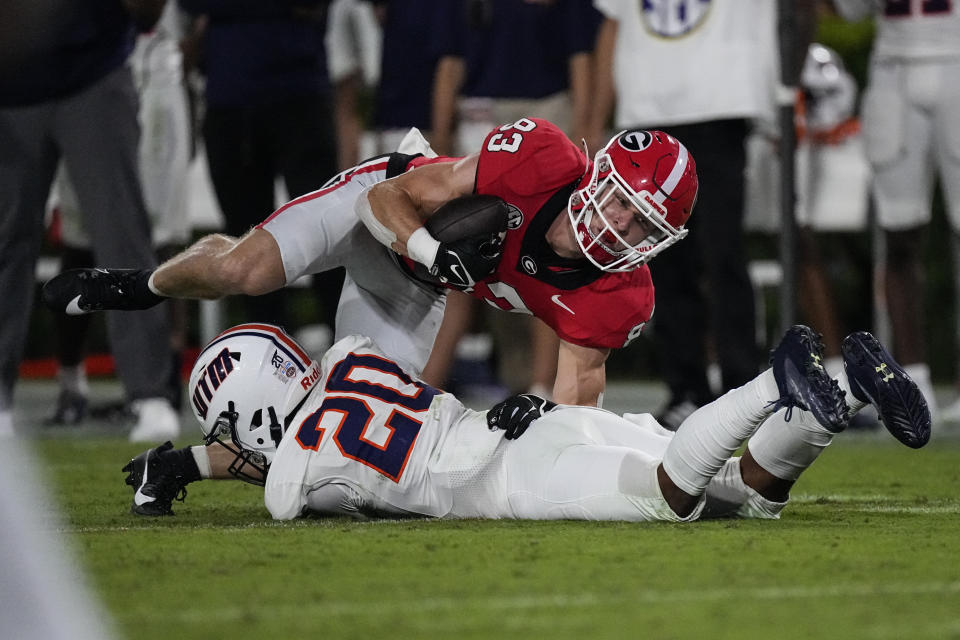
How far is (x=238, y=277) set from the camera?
14.8ft

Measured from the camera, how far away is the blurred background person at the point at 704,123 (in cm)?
604

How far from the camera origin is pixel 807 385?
342 cm

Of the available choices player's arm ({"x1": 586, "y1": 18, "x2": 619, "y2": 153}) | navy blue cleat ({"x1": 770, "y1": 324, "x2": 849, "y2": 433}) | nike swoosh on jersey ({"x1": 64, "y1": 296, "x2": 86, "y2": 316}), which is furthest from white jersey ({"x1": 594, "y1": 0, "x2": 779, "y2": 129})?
navy blue cleat ({"x1": 770, "y1": 324, "x2": 849, "y2": 433})

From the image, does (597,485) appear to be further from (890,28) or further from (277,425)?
(890,28)

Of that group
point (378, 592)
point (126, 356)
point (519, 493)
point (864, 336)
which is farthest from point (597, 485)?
point (126, 356)

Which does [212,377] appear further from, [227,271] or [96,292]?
[96,292]

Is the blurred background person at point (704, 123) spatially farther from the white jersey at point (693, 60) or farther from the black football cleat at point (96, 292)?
the black football cleat at point (96, 292)

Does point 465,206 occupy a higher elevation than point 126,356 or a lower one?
higher

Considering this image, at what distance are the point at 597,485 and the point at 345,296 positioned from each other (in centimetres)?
134

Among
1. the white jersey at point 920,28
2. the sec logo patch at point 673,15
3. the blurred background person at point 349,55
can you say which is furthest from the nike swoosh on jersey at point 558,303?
the blurred background person at point 349,55

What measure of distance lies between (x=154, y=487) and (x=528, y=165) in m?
1.31

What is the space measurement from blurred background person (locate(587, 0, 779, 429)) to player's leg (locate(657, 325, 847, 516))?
95.8 inches

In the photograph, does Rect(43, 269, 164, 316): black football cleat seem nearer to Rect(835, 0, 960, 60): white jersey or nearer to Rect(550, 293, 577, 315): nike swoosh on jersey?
Rect(550, 293, 577, 315): nike swoosh on jersey

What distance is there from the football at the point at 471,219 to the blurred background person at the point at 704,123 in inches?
80.9
